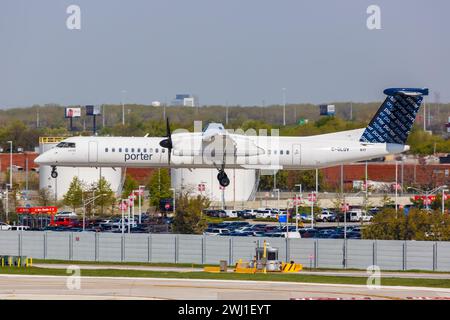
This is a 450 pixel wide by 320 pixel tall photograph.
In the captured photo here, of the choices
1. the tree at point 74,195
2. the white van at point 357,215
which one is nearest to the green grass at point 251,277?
the white van at point 357,215

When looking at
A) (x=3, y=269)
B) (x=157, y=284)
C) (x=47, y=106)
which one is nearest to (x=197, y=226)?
(x=3, y=269)

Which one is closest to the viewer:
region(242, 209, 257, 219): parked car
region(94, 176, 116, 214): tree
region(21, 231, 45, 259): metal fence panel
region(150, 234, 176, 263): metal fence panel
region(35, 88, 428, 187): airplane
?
region(150, 234, 176, 263): metal fence panel

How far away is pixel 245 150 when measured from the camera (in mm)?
82250

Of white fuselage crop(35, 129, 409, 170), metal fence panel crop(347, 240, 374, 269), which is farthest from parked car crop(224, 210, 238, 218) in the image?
metal fence panel crop(347, 240, 374, 269)

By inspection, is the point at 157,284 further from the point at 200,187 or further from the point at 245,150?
the point at 200,187

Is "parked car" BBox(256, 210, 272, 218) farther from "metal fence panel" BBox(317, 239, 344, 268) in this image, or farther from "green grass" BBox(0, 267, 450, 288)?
"green grass" BBox(0, 267, 450, 288)

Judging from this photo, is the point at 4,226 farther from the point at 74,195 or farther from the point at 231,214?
the point at 231,214

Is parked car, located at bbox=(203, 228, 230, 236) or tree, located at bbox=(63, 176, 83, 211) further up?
tree, located at bbox=(63, 176, 83, 211)

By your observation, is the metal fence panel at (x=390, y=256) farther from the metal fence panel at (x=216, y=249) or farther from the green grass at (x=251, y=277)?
the green grass at (x=251, y=277)

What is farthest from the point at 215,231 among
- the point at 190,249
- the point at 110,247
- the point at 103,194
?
the point at 190,249

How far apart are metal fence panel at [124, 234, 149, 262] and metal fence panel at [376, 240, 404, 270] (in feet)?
50.8

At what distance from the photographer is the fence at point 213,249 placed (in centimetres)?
7256

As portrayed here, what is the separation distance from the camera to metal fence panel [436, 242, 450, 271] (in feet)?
236
